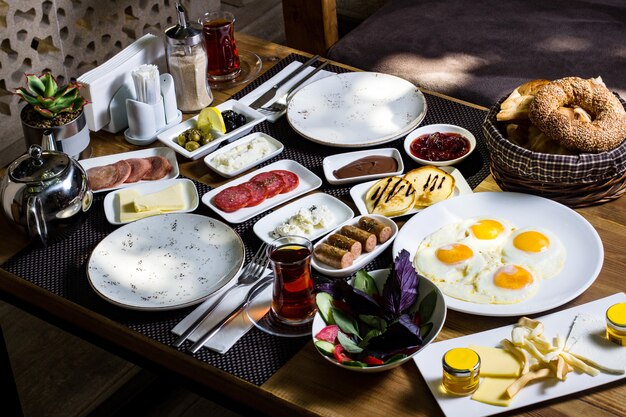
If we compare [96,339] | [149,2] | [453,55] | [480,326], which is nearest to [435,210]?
[480,326]

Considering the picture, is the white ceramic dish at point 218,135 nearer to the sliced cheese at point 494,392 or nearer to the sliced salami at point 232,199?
the sliced salami at point 232,199

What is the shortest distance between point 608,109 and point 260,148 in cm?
89

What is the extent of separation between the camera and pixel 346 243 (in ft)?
6.17

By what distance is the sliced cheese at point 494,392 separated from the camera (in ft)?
4.98

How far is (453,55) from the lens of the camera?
302 cm

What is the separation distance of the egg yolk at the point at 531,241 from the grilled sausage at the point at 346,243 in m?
Answer: 0.35

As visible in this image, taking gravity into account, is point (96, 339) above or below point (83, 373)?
above

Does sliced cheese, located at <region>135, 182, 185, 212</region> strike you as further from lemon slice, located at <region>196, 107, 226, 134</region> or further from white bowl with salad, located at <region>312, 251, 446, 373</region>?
white bowl with salad, located at <region>312, 251, 446, 373</region>

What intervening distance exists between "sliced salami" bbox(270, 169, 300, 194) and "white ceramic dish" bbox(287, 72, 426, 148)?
6.5 inches

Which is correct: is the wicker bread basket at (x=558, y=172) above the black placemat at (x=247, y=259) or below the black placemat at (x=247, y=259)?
above

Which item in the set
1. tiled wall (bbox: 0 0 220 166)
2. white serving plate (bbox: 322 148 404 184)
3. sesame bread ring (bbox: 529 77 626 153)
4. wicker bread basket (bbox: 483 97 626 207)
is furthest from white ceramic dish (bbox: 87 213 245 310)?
tiled wall (bbox: 0 0 220 166)

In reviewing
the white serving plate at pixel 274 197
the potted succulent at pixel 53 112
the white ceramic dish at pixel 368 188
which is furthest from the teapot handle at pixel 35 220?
the white ceramic dish at pixel 368 188

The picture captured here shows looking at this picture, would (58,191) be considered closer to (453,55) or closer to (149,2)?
(453,55)

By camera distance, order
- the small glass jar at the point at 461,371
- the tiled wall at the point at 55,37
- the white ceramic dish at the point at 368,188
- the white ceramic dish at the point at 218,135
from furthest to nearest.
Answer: the tiled wall at the point at 55,37, the white ceramic dish at the point at 218,135, the white ceramic dish at the point at 368,188, the small glass jar at the point at 461,371
